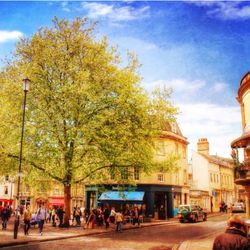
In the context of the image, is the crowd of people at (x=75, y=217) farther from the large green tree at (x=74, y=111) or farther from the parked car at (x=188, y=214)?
the parked car at (x=188, y=214)

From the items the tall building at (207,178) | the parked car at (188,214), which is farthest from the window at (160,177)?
the tall building at (207,178)

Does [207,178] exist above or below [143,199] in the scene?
above

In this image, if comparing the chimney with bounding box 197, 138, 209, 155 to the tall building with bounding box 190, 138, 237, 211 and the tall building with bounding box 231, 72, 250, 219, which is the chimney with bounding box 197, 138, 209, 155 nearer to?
the tall building with bounding box 190, 138, 237, 211

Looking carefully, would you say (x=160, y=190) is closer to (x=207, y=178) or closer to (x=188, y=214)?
(x=188, y=214)

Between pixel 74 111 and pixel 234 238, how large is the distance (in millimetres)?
18280

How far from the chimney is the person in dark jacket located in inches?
2258

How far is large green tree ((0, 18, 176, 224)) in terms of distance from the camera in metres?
22.3

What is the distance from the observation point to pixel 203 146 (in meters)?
61.9

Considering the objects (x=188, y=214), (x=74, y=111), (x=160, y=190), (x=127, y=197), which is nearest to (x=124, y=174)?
(x=74, y=111)

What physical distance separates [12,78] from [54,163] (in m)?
7.34

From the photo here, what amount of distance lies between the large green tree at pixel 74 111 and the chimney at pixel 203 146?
1510 inches

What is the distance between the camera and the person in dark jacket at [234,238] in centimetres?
531

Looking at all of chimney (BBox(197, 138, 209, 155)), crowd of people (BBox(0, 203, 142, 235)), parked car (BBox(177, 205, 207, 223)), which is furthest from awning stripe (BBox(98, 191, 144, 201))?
chimney (BBox(197, 138, 209, 155))

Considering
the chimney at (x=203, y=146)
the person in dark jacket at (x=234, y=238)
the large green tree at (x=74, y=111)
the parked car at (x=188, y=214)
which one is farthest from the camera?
the chimney at (x=203, y=146)
